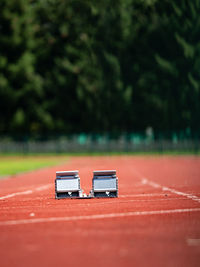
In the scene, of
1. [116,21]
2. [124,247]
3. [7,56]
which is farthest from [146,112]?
[124,247]

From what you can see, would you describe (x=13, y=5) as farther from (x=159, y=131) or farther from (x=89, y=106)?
(x=159, y=131)

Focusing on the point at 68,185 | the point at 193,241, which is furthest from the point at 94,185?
the point at 193,241

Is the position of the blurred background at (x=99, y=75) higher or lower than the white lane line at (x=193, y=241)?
higher

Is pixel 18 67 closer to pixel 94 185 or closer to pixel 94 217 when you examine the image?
pixel 94 185

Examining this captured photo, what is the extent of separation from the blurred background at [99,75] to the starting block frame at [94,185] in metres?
40.7

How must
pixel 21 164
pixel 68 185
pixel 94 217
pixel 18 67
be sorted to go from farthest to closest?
pixel 18 67 < pixel 21 164 < pixel 68 185 < pixel 94 217

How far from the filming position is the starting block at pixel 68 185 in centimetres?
1359

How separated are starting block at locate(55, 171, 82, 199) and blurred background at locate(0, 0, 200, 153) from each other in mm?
40843

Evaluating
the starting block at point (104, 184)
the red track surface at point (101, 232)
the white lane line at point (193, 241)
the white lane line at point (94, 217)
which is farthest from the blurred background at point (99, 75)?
the white lane line at point (193, 241)

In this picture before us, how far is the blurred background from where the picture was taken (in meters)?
55.7

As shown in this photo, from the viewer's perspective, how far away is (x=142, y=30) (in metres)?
58.8

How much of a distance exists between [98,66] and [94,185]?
46957 mm

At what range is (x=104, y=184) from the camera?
13664 mm

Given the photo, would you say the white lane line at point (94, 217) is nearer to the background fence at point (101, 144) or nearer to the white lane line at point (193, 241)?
the white lane line at point (193, 241)
